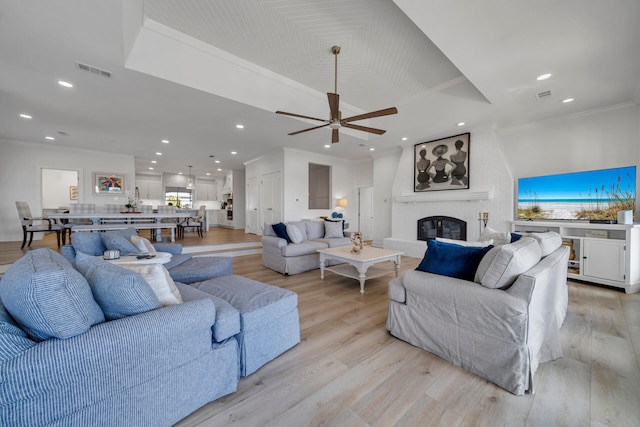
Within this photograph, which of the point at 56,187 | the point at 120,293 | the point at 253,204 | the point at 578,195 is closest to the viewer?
the point at 120,293

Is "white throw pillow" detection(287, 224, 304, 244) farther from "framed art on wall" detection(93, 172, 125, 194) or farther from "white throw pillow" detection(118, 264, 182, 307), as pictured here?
"framed art on wall" detection(93, 172, 125, 194)

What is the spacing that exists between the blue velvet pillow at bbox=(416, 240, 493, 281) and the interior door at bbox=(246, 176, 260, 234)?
6801 millimetres

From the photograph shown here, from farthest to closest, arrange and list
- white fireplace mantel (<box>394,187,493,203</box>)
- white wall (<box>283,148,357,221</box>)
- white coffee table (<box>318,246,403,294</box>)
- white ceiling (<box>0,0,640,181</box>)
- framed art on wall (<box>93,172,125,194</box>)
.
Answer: framed art on wall (<box>93,172,125,194</box>), white wall (<box>283,148,357,221</box>), white fireplace mantel (<box>394,187,493,203</box>), white coffee table (<box>318,246,403,294</box>), white ceiling (<box>0,0,640,181</box>)

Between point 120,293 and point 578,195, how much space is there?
241 inches

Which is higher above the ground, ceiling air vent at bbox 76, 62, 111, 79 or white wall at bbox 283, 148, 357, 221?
ceiling air vent at bbox 76, 62, 111, 79

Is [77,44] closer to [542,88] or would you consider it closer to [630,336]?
[542,88]

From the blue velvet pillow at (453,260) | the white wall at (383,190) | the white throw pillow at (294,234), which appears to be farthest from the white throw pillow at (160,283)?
the white wall at (383,190)

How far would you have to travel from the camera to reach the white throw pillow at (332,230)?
5234 millimetres

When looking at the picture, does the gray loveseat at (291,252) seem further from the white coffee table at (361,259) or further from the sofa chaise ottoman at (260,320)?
the sofa chaise ottoman at (260,320)

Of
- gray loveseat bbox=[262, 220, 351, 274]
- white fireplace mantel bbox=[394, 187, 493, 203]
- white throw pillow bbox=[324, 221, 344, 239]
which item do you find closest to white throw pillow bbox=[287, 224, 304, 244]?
gray loveseat bbox=[262, 220, 351, 274]

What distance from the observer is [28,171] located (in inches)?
246

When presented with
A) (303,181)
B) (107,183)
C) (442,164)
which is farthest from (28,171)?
(442,164)

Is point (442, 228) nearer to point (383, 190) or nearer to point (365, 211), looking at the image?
point (383, 190)

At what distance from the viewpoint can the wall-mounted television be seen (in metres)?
3.72
